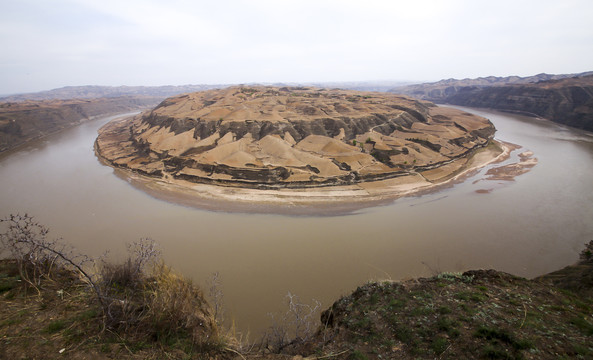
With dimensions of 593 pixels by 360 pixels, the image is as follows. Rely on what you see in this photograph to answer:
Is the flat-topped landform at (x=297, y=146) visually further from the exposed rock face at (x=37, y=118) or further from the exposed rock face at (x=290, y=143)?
the exposed rock face at (x=37, y=118)

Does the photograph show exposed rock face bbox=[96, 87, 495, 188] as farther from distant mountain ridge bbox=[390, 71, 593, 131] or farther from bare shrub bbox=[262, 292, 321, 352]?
distant mountain ridge bbox=[390, 71, 593, 131]

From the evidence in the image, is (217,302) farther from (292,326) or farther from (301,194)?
(301,194)

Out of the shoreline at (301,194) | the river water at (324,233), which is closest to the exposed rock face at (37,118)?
the river water at (324,233)

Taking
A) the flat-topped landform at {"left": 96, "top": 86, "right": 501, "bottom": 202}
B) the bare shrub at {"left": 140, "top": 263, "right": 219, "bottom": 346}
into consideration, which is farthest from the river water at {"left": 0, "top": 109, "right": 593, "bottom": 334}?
the bare shrub at {"left": 140, "top": 263, "right": 219, "bottom": 346}

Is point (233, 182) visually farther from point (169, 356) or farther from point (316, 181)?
point (169, 356)

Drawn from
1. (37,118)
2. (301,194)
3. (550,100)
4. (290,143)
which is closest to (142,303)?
(301,194)
